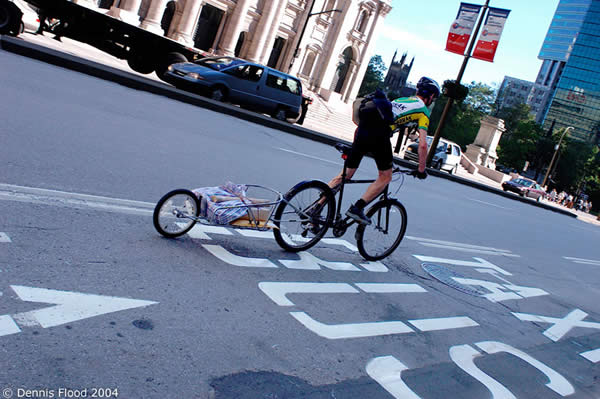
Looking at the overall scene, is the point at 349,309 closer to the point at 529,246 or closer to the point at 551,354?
the point at 551,354

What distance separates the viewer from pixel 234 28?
43.8m

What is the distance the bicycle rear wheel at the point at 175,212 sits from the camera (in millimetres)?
4711

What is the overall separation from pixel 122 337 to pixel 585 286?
9.73 metres

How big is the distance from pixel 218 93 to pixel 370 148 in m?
14.4

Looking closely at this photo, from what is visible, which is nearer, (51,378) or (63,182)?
(51,378)

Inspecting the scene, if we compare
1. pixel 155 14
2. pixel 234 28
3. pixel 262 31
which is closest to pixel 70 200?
pixel 155 14

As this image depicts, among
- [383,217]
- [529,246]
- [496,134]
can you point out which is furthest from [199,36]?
[383,217]

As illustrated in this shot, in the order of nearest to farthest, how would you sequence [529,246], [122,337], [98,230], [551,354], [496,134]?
[122,337], [98,230], [551,354], [529,246], [496,134]

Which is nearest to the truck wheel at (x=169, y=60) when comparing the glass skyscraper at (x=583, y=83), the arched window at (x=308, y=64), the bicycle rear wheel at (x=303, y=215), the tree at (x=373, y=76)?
the bicycle rear wheel at (x=303, y=215)

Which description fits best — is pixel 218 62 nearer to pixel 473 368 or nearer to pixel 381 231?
pixel 381 231

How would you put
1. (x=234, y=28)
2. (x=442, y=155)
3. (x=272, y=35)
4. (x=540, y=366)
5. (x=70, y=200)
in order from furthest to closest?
1. (x=272, y=35)
2. (x=234, y=28)
3. (x=442, y=155)
4. (x=70, y=200)
5. (x=540, y=366)

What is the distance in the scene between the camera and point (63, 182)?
5527 mm

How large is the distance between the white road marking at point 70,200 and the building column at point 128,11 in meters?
32.9

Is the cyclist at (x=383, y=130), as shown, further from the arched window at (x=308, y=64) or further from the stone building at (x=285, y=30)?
the arched window at (x=308, y=64)
